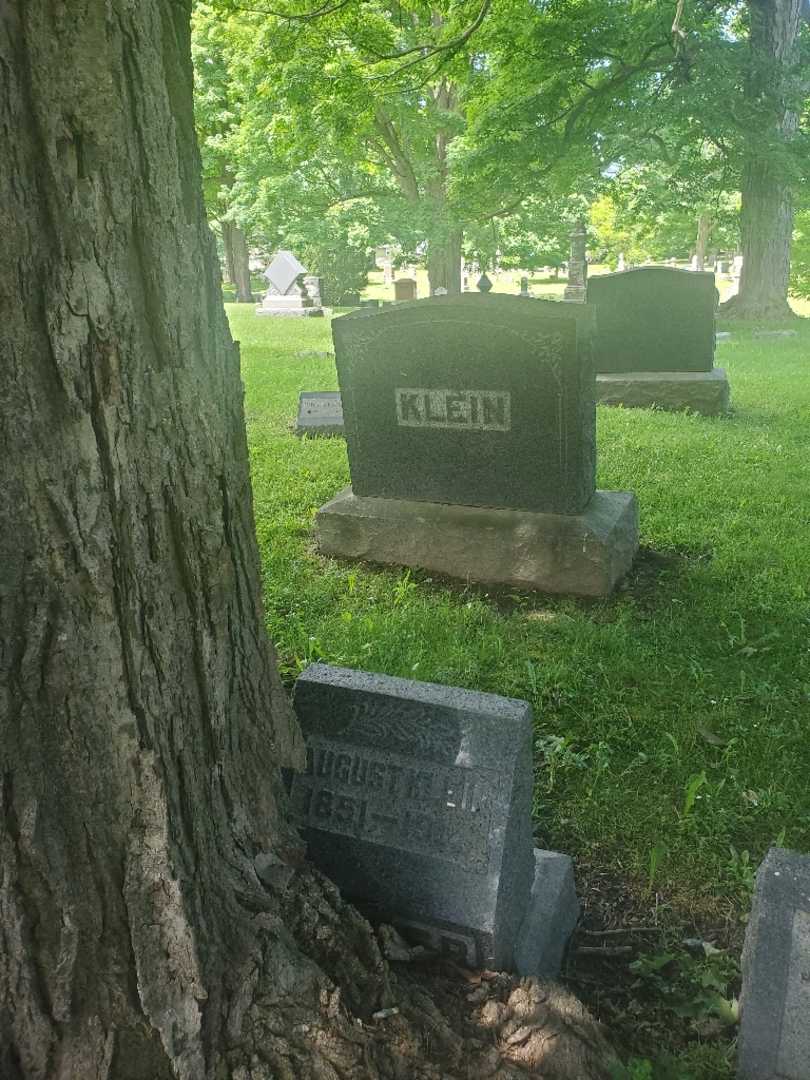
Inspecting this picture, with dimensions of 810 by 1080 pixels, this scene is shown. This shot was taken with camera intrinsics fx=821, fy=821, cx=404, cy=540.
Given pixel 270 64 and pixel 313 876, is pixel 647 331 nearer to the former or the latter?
pixel 270 64

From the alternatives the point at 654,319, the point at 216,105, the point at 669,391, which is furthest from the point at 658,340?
the point at 216,105

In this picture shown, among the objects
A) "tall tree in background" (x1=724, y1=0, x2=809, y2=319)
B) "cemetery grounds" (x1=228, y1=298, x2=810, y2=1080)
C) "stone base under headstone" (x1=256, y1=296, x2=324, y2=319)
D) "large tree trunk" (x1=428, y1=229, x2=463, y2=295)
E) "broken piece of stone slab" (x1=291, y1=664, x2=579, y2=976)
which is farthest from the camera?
"stone base under headstone" (x1=256, y1=296, x2=324, y2=319)

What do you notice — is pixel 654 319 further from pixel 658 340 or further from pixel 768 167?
pixel 768 167

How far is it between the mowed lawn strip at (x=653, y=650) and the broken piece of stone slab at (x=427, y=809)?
745mm

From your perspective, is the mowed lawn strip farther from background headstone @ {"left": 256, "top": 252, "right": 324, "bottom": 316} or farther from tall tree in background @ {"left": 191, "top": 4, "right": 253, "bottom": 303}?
tall tree in background @ {"left": 191, "top": 4, "right": 253, "bottom": 303}

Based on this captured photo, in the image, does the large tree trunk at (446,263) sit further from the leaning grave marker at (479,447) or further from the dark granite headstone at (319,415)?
the leaning grave marker at (479,447)

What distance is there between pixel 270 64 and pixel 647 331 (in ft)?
15.3

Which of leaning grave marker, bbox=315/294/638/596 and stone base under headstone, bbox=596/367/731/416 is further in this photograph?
stone base under headstone, bbox=596/367/731/416

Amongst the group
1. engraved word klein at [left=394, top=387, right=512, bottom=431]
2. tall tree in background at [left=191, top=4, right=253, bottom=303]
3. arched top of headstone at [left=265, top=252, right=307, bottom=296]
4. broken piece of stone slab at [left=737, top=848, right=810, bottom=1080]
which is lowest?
broken piece of stone slab at [left=737, top=848, right=810, bottom=1080]

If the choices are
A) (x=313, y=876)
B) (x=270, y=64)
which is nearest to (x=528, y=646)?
(x=313, y=876)

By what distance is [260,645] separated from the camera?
72.7 inches

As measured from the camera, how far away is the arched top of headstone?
70.0 feet

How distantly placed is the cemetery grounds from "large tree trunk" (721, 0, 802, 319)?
702 centimetres

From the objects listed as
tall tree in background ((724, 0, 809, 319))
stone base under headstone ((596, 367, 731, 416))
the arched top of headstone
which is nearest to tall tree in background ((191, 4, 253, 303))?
the arched top of headstone
